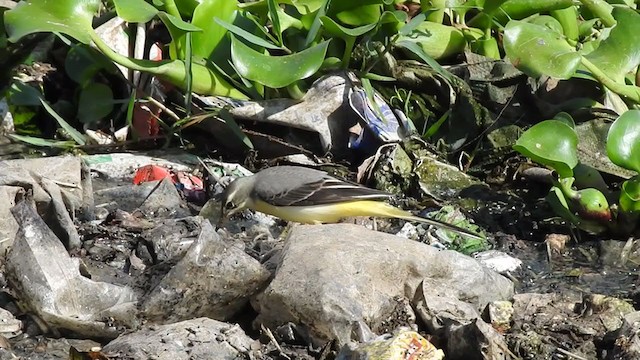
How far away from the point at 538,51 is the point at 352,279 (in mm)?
2470

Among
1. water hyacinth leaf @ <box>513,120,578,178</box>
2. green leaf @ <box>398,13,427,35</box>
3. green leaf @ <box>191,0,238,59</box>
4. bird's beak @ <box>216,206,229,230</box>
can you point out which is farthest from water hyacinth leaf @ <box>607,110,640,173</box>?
green leaf @ <box>191,0,238,59</box>

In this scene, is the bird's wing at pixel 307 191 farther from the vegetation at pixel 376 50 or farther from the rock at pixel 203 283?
the rock at pixel 203 283

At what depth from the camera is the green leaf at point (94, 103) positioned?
7.75 meters

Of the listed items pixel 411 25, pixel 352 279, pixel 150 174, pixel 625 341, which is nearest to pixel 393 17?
pixel 411 25

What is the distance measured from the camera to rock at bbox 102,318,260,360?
4777mm

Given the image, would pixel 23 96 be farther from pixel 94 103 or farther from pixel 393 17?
pixel 393 17

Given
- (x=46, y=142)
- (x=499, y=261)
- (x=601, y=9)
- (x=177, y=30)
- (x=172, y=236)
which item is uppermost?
(x=177, y=30)

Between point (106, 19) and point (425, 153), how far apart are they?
2.43 metres

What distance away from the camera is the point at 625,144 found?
6355 mm

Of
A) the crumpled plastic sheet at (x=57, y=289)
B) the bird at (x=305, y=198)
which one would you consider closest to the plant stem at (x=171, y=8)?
the bird at (x=305, y=198)

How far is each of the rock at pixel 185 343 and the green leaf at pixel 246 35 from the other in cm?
254

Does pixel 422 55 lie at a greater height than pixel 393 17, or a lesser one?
lesser

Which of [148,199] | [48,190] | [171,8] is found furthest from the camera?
[171,8]

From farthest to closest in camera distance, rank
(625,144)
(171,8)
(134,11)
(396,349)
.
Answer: (171,8)
(134,11)
(625,144)
(396,349)
